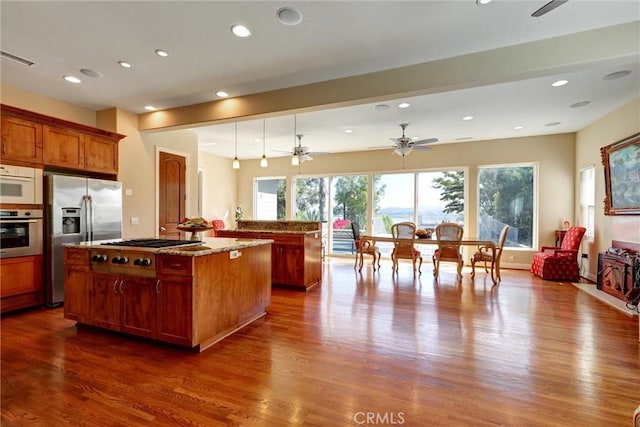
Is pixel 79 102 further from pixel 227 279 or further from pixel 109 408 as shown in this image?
pixel 109 408

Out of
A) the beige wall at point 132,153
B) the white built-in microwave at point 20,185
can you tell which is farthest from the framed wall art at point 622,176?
the white built-in microwave at point 20,185

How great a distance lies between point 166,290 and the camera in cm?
260

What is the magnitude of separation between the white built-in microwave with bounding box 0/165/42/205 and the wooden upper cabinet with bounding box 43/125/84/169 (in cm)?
26

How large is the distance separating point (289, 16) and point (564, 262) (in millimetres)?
6007

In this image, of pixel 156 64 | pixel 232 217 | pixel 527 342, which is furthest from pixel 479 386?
pixel 232 217

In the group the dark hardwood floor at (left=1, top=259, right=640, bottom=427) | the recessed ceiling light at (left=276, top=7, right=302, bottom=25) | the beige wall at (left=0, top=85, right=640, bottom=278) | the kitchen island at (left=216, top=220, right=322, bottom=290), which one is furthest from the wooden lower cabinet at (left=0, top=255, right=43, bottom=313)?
the recessed ceiling light at (left=276, top=7, right=302, bottom=25)

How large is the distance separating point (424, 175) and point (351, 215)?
218 centimetres

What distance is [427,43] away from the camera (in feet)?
9.64

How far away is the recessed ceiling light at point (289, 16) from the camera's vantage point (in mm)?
2476

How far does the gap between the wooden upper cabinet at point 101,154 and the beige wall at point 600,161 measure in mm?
7651

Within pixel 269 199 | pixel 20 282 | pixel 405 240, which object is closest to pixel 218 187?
pixel 269 199

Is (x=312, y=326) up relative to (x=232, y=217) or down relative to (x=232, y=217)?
down

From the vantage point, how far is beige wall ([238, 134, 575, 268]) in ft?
20.7

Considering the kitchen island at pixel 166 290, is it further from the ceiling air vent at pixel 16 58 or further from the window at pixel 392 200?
the window at pixel 392 200
